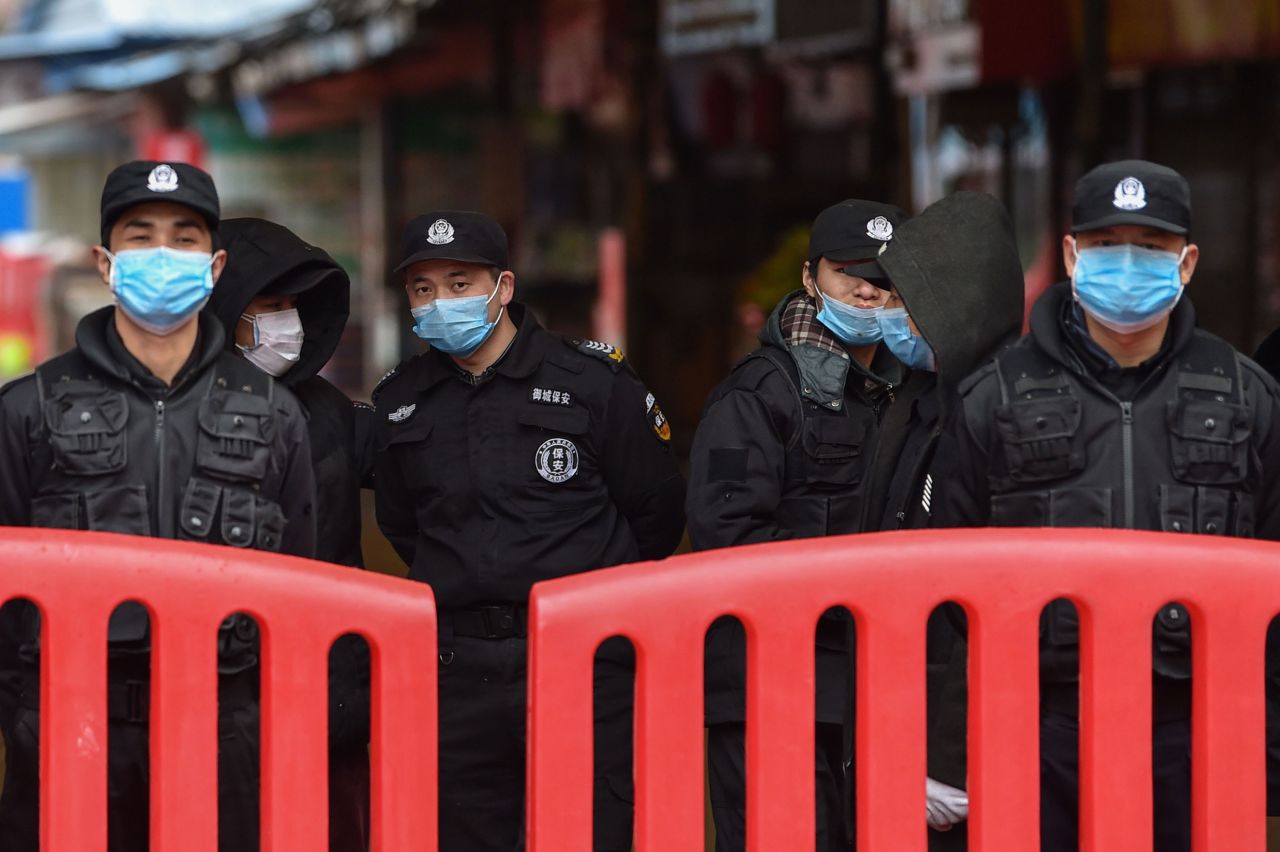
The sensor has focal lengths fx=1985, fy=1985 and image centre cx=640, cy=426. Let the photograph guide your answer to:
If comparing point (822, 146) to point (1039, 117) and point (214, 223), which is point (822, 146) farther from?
point (214, 223)

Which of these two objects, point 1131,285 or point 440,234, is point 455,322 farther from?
point 1131,285

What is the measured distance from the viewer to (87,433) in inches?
155

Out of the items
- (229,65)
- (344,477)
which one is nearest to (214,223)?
(344,477)

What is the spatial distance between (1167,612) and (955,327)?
854 mm

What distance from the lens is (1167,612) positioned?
146 inches

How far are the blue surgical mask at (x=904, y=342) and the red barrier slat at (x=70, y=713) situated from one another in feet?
6.44

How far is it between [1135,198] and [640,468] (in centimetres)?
159

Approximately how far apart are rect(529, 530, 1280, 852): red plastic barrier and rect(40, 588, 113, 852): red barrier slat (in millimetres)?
783

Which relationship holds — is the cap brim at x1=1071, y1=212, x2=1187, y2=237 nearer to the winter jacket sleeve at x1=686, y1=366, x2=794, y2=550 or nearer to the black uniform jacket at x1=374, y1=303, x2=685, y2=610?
the winter jacket sleeve at x1=686, y1=366, x2=794, y2=550

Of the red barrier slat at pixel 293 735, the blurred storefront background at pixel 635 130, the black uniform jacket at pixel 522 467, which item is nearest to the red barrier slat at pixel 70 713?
the red barrier slat at pixel 293 735

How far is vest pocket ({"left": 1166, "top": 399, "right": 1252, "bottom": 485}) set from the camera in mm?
3797

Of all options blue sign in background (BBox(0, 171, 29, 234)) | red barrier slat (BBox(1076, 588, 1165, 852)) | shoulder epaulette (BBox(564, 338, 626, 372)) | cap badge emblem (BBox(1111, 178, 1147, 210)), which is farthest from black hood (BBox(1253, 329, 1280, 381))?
blue sign in background (BBox(0, 171, 29, 234))

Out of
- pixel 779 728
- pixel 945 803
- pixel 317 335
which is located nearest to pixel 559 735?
pixel 779 728

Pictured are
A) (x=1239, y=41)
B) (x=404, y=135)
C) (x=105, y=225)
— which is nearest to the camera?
(x=105, y=225)
